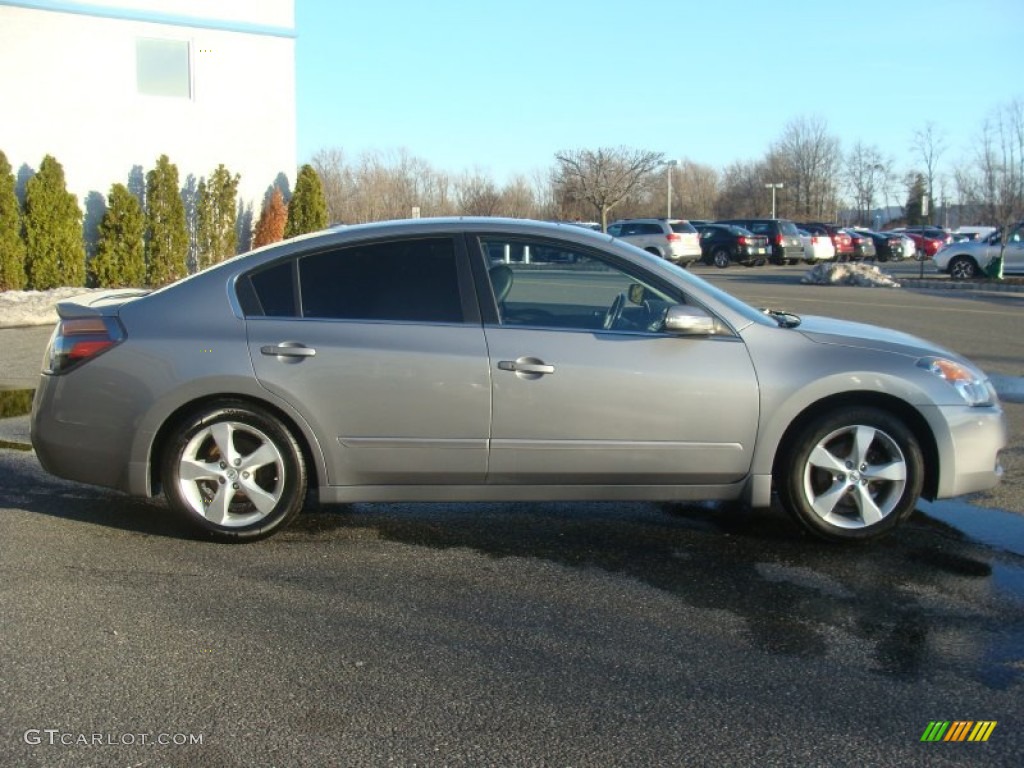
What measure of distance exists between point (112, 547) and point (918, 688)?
3.72 meters

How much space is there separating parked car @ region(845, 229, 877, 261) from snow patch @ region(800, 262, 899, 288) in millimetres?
16060

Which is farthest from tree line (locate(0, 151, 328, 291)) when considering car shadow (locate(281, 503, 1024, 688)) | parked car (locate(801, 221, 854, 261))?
parked car (locate(801, 221, 854, 261))

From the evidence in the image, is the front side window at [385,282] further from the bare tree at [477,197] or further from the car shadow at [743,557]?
the bare tree at [477,197]

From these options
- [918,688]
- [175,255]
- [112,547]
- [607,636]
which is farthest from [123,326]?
[175,255]

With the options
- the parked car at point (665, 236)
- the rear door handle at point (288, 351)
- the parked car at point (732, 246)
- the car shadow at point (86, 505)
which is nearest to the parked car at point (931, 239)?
the parked car at point (732, 246)

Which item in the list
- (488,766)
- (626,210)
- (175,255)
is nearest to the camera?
(488,766)

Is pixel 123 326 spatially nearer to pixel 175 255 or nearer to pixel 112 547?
pixel 112 547

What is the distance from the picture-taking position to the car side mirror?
4988 millimetres

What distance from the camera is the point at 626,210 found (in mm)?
59656

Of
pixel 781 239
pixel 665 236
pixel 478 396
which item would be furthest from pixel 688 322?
pixel 781 239

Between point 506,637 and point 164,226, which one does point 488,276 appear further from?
point 164,226

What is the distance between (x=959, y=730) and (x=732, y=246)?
35392mm

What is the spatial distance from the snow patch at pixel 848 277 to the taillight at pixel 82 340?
25.5 m

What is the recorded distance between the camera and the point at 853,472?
509 cm
